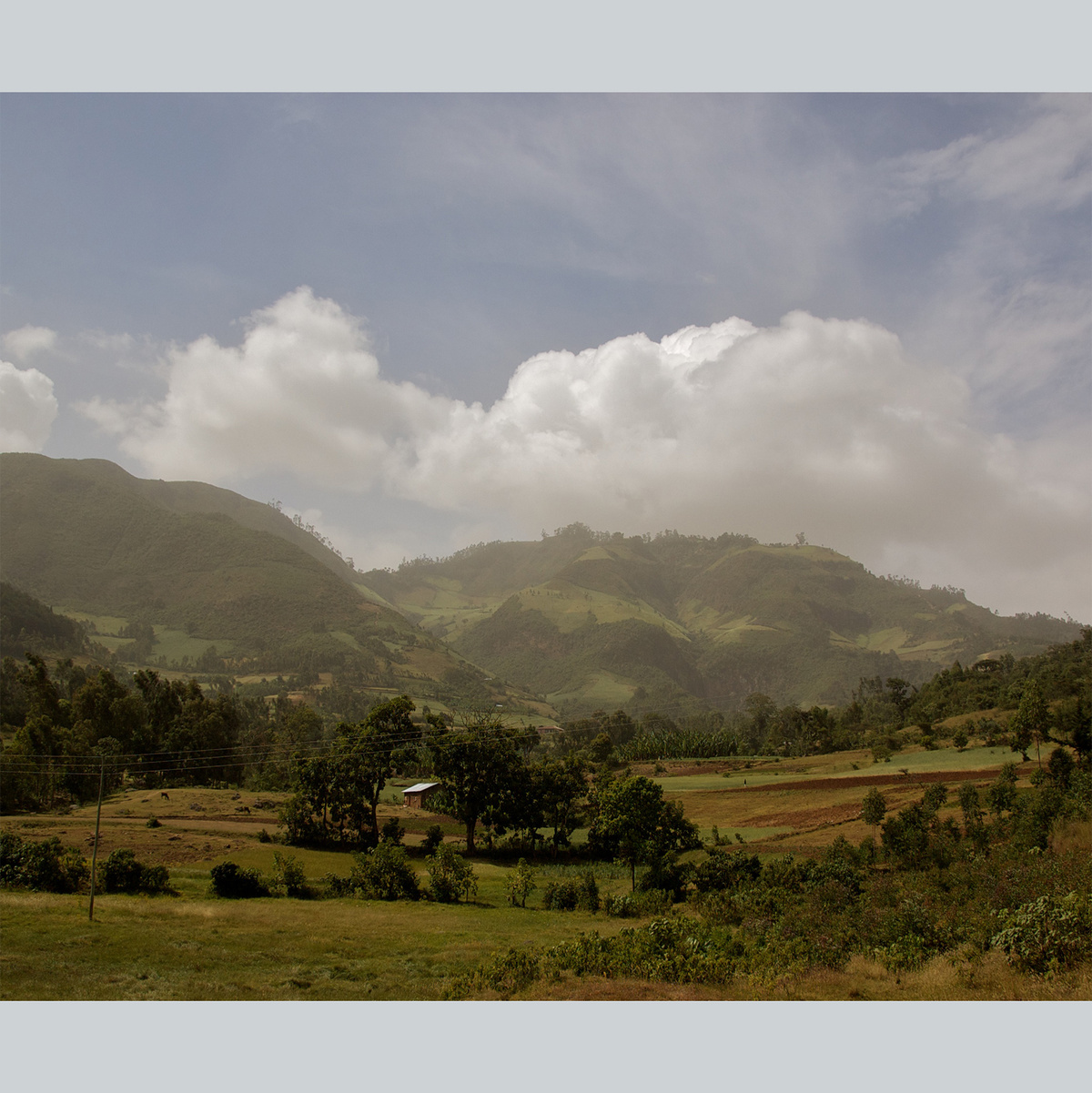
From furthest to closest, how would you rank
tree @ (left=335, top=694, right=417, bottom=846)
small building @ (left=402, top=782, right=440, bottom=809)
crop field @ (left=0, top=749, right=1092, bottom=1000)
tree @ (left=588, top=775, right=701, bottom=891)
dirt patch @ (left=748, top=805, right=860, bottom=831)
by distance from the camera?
small building @ (left=402, top=782, right=440, bottom=809) → dirt patch @ (left=748, top=805, right=860, bottom=831) → tree @ (left=335, top=694, right=417, bottom=846) → tree @ (left=588, top=775, right=701, bottom=891) → crop field @ (left=0, top=749, right=1092, bottom=1000)

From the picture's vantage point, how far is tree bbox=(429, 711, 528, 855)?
6469cm

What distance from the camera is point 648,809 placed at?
46531 mm

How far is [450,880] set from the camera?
140 feet

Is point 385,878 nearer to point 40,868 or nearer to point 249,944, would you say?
point 249,944

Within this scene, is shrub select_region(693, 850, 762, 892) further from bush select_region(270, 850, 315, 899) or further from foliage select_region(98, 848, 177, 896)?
foliage select_region(98, 848, 177, 896)

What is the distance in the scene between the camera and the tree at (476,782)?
6469 cm

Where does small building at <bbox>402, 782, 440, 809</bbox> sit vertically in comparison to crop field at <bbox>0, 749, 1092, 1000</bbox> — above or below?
below

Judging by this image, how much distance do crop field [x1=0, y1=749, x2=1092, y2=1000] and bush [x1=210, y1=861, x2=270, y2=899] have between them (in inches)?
52.5

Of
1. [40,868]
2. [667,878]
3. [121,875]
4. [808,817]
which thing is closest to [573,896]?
[667,878]

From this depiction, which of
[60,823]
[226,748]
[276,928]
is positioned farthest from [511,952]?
[226,748]

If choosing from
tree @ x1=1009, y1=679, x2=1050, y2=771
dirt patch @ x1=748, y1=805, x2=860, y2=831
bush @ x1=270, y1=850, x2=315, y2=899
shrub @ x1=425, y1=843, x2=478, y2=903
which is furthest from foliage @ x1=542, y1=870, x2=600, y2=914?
tree @ x1=1009, y1=679, x2=1050, y2=771

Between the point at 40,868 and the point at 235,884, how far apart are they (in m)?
9.99

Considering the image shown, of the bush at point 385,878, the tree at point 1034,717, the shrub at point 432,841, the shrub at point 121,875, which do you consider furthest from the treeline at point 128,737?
the tree at point 1034,717

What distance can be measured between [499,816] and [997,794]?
39153 millimetres
